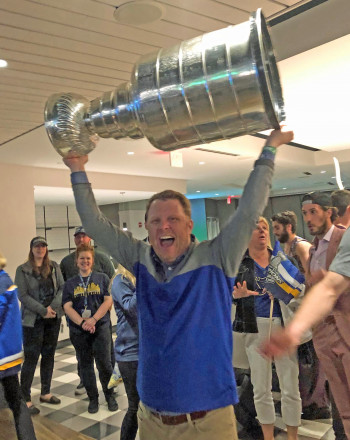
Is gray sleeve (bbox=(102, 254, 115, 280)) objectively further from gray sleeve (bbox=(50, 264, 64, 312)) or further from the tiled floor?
the tiled floor

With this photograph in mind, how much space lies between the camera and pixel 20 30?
2.11 meters

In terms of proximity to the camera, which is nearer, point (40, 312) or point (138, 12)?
point (138, 12)

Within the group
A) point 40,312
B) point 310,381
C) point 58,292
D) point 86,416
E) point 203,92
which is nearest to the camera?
point 203,92

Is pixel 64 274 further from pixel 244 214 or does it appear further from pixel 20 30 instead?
pixel 244 214

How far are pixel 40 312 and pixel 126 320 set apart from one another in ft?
5.98

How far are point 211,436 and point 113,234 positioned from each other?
77cm

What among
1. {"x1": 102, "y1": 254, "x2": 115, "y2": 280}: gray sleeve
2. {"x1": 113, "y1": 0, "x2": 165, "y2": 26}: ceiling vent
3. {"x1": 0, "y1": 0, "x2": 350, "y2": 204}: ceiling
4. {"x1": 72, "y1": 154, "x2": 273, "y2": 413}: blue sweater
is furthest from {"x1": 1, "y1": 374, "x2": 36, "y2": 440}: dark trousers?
{"x1": 113, "y1": 0, "x2": 165, "y2": 26}: ceiling vent

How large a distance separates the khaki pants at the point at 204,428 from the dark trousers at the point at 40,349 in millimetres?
2833

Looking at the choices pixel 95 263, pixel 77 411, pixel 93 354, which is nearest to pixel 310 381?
pixel 93 354

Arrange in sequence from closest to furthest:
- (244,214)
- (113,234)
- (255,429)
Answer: (244,214)
(113,234)
(255,429)

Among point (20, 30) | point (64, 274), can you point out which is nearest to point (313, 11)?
point (20, 30)

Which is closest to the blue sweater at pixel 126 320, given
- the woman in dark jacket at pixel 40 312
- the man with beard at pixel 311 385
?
the man with beard at pixel 311 385

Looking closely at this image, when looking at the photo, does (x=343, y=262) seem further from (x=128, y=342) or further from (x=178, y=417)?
(x=128, y=342)

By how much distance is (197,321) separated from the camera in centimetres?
130
